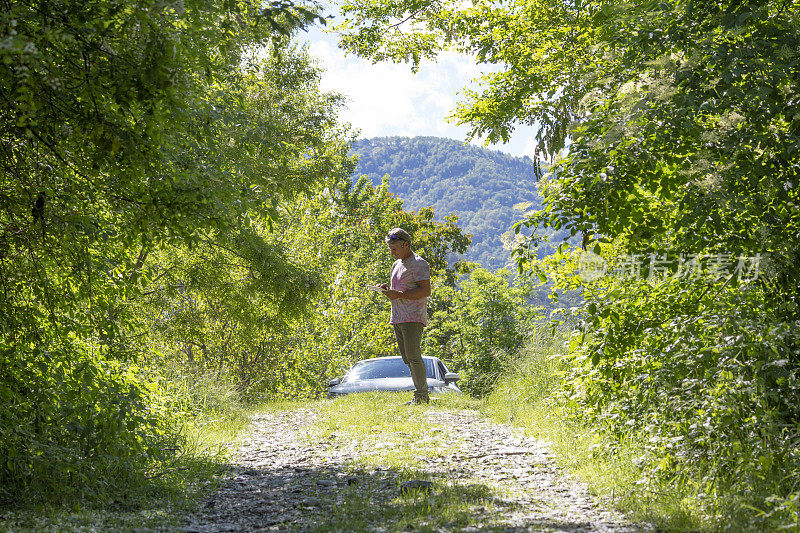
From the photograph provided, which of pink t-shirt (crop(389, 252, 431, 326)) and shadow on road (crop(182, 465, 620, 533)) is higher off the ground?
pink t-shirt (crop(389, 252, 431, 326))

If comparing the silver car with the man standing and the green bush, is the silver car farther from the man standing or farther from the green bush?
the green bush

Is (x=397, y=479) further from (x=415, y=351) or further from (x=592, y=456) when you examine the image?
(x=415, y=351)

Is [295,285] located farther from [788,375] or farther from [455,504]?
[788,375]

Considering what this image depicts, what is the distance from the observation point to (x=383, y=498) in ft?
16.0

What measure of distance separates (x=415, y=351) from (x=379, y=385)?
254 centimetres

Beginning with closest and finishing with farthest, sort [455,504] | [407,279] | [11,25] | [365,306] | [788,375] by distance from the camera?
[11,25], [788,375], [455,504], [407,279], [365,306]

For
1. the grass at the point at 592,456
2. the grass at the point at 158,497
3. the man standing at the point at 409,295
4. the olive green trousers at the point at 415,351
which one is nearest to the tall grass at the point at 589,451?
the grass at the point at 592,456

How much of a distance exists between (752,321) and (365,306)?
64.0 feet

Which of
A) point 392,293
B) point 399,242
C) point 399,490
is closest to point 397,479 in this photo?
point 399,490

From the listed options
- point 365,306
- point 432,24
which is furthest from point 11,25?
point 365,306

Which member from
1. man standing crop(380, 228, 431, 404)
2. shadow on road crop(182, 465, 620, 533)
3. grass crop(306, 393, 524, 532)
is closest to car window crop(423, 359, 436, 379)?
grass crop(306, 393, 524, 532)

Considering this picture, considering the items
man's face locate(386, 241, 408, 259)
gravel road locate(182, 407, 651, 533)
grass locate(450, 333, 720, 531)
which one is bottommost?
gravel road locate(182, 407, 651, 533)

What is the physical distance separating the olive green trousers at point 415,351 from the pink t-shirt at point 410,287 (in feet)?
0.43

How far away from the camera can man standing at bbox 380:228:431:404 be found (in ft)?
30.1
